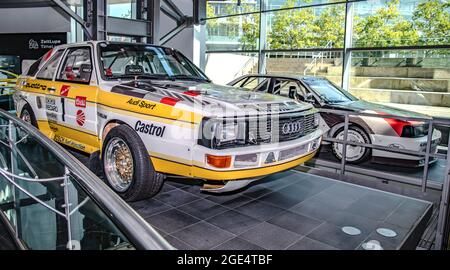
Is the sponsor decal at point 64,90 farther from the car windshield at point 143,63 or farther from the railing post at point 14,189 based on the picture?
the railing post at point 14,189

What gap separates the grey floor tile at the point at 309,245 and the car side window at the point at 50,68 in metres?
3.90

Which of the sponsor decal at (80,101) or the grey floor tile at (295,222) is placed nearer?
the grey floor tile at (295,222)

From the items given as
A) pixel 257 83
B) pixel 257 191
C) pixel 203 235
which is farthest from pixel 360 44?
pixel 203 235

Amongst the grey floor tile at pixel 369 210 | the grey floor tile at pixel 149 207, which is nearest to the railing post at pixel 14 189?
the grey floor tile at pixel 149 207

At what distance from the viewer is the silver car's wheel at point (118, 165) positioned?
3910mm

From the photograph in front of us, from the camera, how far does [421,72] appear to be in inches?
388

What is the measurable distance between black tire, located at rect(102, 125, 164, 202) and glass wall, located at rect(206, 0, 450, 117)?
8189 mm

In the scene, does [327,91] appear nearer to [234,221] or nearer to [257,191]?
[257,191]

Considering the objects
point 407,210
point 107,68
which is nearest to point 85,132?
point 107,68

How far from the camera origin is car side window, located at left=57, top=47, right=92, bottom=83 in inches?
176

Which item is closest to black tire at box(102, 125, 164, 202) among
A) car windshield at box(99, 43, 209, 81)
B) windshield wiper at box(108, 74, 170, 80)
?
windshield wiper at box(108, 74, 170, 80)

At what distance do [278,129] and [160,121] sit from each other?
109 centimetres
